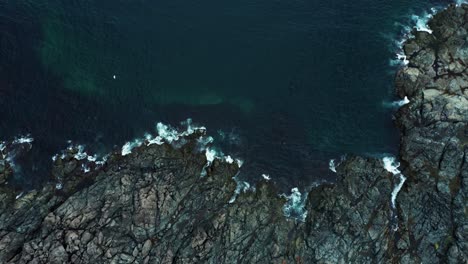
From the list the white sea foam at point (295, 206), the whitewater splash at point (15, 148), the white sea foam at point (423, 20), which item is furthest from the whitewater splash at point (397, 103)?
the whitewater splash at point (15, 148)

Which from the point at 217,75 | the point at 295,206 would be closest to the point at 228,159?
the point at 295,206

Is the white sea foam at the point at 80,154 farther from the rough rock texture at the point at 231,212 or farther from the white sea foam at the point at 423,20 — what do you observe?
the white sea foam at the point at 423,20

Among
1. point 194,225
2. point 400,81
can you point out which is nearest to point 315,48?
point 400,81

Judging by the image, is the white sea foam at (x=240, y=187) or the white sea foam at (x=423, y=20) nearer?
the white sea foam at (x=240, y=187)

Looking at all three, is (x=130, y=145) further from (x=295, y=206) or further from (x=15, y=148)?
(x=295, y=206)

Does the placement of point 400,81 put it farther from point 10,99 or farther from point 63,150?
point 10,99

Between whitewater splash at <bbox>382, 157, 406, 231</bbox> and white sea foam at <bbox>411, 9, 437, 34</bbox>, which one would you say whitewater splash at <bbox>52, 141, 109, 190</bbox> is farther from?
white sea foam at <bbox>411, 9, 437, 34</bbox>

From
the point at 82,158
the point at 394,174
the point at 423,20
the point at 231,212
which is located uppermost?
the point at 423,20
